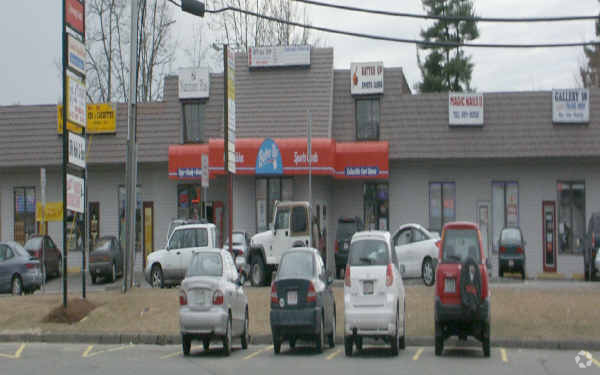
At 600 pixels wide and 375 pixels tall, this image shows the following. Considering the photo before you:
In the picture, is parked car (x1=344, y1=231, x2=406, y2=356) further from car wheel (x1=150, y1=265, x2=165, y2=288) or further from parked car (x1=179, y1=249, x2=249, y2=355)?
car wheel (x1=150, y1=265, x2=165, y2=288)

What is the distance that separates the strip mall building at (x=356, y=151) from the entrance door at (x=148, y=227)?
4 centimetres

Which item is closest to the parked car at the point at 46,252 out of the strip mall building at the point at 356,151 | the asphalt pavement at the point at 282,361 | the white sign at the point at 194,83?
the strip mall building at the point at 356,151

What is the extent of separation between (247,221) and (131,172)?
9659 mm

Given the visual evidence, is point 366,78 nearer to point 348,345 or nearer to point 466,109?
point 466,109

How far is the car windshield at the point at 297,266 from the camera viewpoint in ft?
50.2

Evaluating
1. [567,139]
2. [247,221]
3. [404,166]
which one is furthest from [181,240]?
[567,139]

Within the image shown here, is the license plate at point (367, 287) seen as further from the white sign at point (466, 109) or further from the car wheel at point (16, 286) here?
the white sign at point (466, 109)

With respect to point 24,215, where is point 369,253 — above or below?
below

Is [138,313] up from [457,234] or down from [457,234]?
down

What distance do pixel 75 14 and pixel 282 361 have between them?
9963mm

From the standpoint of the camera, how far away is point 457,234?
49.7 feet

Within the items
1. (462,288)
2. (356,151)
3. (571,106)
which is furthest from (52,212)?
(571,106)

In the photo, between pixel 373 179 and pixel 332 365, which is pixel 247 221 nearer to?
pixel 373 179

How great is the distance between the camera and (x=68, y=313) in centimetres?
1927
